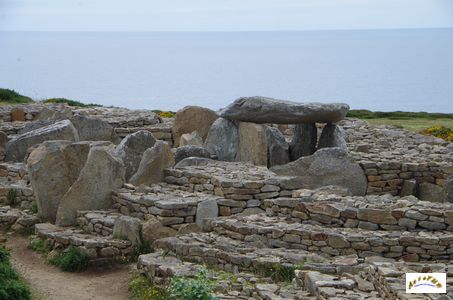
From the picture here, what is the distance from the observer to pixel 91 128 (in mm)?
24109

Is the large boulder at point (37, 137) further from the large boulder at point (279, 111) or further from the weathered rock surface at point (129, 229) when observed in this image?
the weathered rock surface at point (129, 229)

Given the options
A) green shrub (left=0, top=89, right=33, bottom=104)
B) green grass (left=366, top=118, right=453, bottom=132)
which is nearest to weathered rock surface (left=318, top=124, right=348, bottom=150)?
green grass (left=366, top=118, right=453, bottom=132)

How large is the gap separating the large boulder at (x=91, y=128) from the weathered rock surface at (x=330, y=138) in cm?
580

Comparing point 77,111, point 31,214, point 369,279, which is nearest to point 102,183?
point 31,214

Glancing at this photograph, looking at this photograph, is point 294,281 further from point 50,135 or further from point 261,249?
point 50,135

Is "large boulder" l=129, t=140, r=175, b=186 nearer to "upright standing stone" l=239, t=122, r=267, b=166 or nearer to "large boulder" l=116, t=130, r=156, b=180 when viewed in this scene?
"large boulder" l=116, t=130, r=156, b=180

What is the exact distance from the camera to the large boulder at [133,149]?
20.0 meters

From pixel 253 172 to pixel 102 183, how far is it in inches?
129

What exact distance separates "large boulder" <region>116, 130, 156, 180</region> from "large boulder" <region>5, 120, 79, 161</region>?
2.42 meters

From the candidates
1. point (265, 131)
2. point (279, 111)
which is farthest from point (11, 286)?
point (279, 111)

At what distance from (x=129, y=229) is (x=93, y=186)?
6.84 ft

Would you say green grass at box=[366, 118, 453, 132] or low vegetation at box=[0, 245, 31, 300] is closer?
low vegetation at box=[0, 245, 31, 300]

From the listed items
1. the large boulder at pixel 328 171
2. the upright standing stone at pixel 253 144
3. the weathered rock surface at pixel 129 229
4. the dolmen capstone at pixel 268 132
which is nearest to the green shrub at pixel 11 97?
the dolmen capstone at pixel 268 132

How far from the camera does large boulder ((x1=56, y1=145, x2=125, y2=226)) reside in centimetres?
1812
